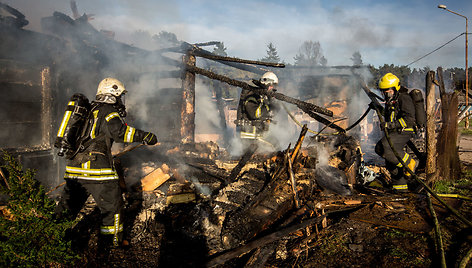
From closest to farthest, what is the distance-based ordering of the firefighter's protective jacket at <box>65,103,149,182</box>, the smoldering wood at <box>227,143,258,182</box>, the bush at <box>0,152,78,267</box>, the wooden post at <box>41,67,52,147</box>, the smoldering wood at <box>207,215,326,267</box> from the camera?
A: the bush at <box>0,152,78,267</box> → the smoldering wood at <box>207,215,326,267</box> → the firefighter's protective jacket at <box>65,103,149,182</box> → the smoldering wood at <box>227,143,258,182</box> → the wooden post at <box>41,67,52,147</box>

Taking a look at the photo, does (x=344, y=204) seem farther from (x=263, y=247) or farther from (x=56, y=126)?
(x=56, y=126)

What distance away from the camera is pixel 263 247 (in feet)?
10.00

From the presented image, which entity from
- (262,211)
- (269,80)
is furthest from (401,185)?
(269,80)

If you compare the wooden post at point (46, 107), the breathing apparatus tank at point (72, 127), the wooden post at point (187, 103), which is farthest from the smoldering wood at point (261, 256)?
the wooden post at point (187, 103)

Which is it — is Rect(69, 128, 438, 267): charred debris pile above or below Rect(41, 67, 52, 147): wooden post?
below

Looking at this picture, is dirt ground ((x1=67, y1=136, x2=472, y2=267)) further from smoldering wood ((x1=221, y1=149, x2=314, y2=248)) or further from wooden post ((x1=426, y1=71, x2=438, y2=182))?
wooden post ((x1=426, y1=71, x2=438, y2=182))

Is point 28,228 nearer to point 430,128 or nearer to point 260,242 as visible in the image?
point 260,242

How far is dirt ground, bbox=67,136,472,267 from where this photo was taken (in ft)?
9.25

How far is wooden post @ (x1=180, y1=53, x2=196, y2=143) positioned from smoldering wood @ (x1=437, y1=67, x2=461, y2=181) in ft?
22.8

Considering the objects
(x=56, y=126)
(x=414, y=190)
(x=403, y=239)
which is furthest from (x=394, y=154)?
(x=56, y=126)

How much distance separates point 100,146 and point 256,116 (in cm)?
404

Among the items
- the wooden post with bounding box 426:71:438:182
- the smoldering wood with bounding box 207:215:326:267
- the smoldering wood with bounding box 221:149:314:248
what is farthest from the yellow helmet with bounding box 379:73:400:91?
the smoldering wood with bounding box 207:215:326:267

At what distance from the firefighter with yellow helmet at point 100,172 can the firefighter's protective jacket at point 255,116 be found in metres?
3.63

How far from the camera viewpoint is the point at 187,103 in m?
8.75
